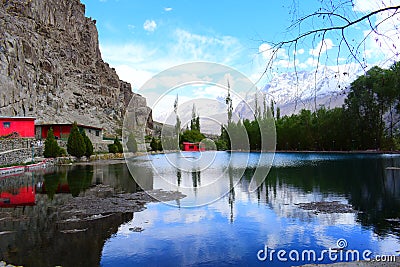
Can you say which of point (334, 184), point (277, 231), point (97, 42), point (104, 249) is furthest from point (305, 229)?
point (97, 42)

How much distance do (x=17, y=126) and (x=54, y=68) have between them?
45.2 meters

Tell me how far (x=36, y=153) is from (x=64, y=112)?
38.6 meters

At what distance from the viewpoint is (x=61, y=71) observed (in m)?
76.9

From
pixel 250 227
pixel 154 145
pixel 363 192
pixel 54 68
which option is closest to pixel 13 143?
pixel 250 227

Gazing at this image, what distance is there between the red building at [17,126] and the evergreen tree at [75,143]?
399 centimetres

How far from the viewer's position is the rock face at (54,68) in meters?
50.9

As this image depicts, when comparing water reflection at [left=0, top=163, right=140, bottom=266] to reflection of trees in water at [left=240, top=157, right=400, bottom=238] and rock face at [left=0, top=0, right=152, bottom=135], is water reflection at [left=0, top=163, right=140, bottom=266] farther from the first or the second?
rock face at [left=0, top=0, right=152, bottom=135]

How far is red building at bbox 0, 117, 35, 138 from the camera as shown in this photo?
31016mm

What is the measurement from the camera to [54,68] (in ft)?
238

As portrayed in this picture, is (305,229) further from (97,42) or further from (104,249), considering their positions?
(97,42)

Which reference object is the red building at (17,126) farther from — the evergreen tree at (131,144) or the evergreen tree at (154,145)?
the evergreen tree at (154,145)

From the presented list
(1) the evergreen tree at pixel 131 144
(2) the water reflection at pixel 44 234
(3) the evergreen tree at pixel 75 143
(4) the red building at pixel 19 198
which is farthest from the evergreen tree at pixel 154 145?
(2) the water reflection at pixel 44 234

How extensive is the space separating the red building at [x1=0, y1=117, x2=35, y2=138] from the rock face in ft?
50.7

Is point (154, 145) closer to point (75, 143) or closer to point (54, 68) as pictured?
point (75, 143)
